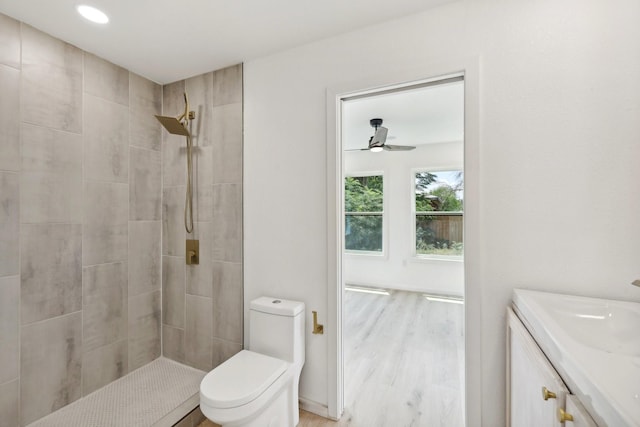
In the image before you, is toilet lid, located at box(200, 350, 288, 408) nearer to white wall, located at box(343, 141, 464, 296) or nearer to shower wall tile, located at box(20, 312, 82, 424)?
shower wall tile, located at box(20, 312, 82, 424)

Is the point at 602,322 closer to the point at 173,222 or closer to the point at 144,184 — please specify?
the point at 173,222

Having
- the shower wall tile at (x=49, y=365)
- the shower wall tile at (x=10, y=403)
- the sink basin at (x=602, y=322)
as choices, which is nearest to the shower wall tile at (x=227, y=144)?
the shower wall tile at (x=49, y=365)

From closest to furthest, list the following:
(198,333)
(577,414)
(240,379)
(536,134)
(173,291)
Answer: (577,414), (536,134), (240,379), (198,333), (173,291)

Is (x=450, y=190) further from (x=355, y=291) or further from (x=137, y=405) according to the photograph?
(x=137, y=405)

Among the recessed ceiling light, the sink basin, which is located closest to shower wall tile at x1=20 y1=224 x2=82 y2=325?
the recessed ceiling light

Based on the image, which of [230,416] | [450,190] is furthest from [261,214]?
[450,190]

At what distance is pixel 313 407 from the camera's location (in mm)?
1808

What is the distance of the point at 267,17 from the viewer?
5.18 feet

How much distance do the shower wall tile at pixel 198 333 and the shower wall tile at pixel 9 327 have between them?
3.07 feet

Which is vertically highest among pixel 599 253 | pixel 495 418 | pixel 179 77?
pixel 179 77

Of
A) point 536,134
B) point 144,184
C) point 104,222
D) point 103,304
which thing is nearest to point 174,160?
point 144,184

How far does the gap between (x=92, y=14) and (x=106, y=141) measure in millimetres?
796

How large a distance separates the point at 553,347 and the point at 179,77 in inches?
109

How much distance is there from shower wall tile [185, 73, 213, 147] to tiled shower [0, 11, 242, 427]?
1 centimetres
